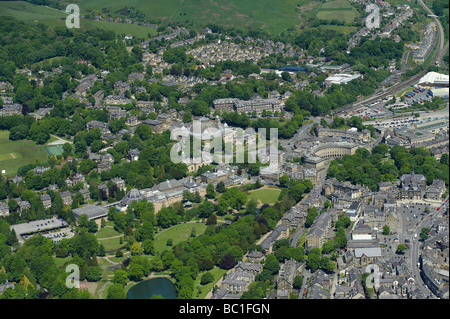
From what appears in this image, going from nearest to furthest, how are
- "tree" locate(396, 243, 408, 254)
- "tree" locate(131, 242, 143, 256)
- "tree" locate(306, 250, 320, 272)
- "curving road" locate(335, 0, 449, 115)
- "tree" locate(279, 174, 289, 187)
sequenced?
"tree" locate(306, 250, 320, 272) → "tree" locate(396, 243, 408, 254) → "tree" locate(131, 242, 143, 256) → "tree" locate(279, 174, 289, 187) → "curving road" locate(335, 0, 449, 115)

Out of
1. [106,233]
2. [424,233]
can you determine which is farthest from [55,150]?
[424,233]

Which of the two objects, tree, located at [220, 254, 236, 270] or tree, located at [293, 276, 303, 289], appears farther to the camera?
tree, located at [220, 254, 236, 270]

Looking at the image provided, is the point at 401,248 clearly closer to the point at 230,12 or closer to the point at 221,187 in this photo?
the point at 221,187

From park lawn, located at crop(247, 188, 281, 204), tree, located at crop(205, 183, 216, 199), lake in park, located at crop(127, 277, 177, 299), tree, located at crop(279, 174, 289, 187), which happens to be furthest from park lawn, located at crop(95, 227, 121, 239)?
tree, located at crop(279, 174, 289, 187)

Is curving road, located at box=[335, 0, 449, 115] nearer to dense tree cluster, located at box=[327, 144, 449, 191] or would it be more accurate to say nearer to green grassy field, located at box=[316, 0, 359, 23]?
dense tree cluster, located at box=[327, 144, 449, 191]

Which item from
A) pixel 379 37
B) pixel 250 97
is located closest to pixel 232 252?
pixel 250 97

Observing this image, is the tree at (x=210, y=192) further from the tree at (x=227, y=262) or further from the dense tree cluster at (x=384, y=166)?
the tree at (x=227, y=262)
